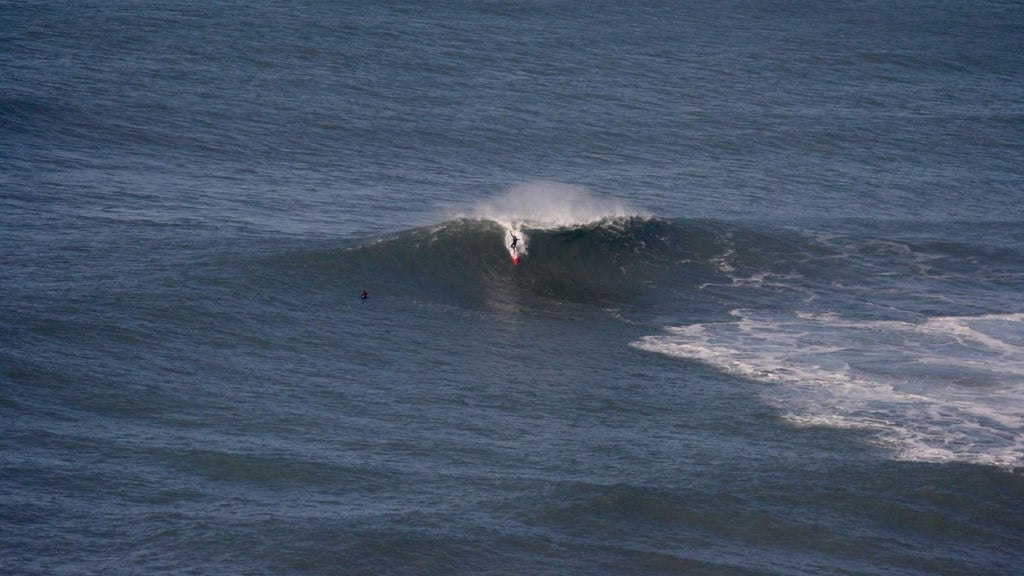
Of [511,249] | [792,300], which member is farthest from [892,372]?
[511,249]

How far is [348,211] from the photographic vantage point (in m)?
50.2

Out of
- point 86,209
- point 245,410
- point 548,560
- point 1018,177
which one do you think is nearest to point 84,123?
point 86,209

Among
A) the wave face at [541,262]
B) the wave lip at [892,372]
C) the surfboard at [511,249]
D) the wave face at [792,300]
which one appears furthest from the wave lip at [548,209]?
the wave lip at [892,372]

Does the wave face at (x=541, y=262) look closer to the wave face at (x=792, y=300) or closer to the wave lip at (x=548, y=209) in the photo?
the wave face at (x=792, y=300)

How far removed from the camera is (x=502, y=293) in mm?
41094

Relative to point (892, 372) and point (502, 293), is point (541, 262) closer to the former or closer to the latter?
point (502, 293)

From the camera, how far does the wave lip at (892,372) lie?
28047 millimetres

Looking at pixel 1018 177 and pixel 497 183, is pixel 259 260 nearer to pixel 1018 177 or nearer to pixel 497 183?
pixel 497 183

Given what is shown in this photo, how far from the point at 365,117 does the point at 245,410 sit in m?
39.4

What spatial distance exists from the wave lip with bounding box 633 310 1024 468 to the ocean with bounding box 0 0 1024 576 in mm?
170

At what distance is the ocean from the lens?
23.3m

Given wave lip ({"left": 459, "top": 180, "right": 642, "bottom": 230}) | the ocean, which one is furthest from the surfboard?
wave lip ({"left": 459, "top": 180, "right": 642, "bottom": 230})

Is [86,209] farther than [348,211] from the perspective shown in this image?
No

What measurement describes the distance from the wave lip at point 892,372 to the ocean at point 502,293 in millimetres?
170
